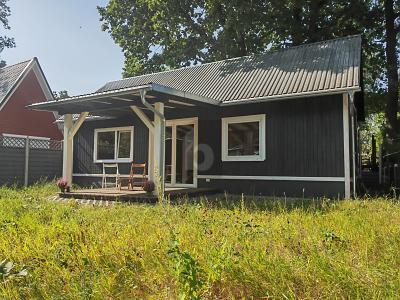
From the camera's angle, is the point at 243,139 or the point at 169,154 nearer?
the point at 243,139

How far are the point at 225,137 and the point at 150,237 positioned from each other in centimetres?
733

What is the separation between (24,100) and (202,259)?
19870 mm

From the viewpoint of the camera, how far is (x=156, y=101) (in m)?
9.29

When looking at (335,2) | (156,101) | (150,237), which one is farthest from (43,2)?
(335,2)

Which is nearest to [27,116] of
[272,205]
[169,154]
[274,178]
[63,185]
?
[169,154]

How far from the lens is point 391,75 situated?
57.7ft

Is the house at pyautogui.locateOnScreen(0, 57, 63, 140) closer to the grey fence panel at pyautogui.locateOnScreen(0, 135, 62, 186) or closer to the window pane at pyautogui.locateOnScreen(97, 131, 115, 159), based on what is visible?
the grey fence panel at pyautogui.locateOnScreen(0, 135, 62, 186)

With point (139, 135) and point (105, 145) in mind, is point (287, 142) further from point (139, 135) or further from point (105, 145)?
point (105, 145)

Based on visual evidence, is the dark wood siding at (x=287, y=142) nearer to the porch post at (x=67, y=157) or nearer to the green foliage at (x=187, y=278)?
the porch post at (x=67, y=157)

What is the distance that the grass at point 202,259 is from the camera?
277 cm

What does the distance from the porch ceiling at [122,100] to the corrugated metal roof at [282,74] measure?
138cm

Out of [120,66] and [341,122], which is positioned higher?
[120,66]

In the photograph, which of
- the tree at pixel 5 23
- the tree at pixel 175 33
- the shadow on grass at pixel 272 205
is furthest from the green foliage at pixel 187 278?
the tree at pixel 5 23

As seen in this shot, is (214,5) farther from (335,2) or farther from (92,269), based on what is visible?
(92,269)
